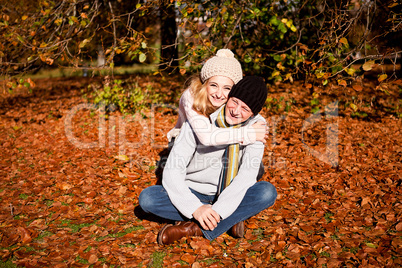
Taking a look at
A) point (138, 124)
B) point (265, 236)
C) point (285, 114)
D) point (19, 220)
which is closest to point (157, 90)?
point (138, 124)

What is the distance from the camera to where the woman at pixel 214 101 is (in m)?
2.76

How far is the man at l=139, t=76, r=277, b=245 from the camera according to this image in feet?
8.95

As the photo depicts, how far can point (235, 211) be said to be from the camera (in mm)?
2861

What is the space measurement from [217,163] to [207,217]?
1.87 ft

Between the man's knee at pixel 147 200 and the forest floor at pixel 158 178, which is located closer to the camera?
the forest floor at pixel 158 178

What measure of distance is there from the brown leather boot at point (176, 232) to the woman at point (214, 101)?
31.3 inches

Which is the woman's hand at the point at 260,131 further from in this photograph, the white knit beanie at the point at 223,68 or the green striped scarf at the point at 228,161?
the white knit beanie at the point at 223,68

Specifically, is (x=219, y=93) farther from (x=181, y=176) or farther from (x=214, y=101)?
(x=181, y=176)

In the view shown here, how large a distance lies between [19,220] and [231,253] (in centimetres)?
236

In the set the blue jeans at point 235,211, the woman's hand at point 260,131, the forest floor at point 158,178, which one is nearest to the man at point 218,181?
the blue jeans at point 235,211

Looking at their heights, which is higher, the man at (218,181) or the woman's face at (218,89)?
the woman's face at (218,89)

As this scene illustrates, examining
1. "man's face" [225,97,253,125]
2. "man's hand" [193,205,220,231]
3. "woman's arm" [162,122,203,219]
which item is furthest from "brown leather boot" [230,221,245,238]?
"man's face" [225,97,253,125]

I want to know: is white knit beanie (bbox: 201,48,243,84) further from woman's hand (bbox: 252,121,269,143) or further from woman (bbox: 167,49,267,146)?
woman's hand (bbox: 252,121,269,143)

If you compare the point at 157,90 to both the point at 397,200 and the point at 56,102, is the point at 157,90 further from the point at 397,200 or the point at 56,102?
the point at 397,200
